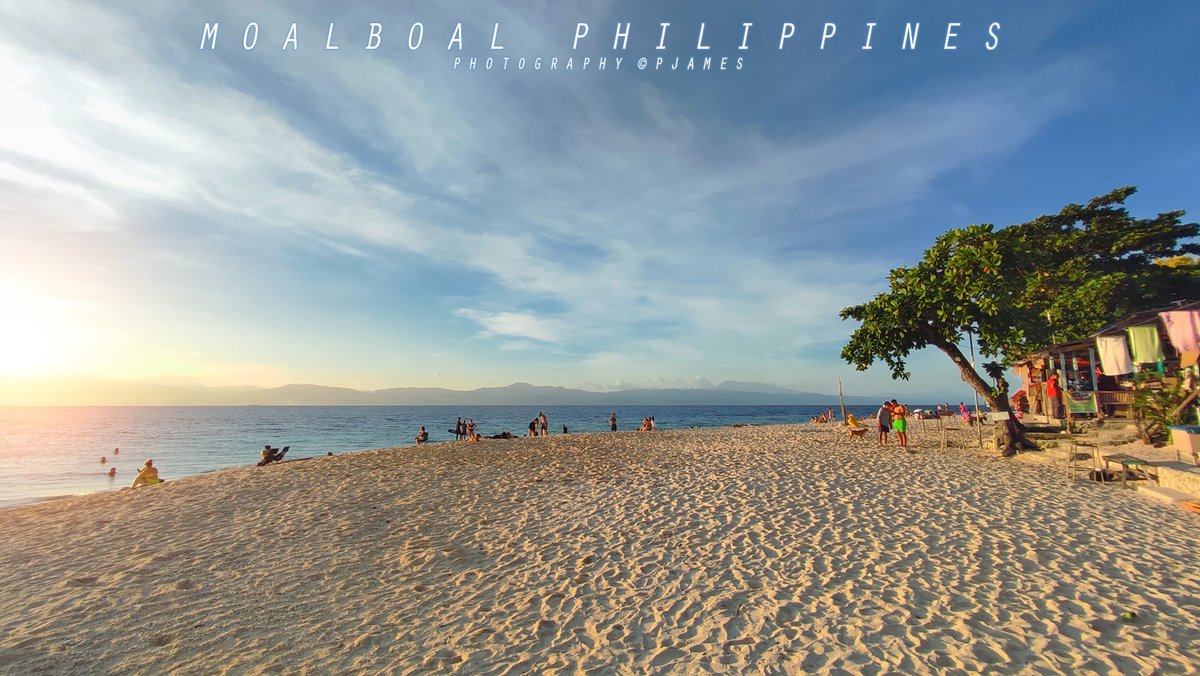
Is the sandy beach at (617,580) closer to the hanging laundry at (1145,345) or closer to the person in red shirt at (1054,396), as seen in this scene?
the hanging laundry at (1145,345)

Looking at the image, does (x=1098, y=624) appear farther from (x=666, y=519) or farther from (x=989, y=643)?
(x=666, y=519)

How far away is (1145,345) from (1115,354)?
1349 mm

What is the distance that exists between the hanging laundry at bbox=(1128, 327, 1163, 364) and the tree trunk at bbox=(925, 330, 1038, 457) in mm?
3337

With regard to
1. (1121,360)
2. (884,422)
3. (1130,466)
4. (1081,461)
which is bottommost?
(1081,461)

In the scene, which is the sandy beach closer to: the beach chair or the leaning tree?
the beach chair

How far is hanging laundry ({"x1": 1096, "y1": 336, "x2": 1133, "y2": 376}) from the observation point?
1530 cm

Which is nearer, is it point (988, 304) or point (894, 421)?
point (988, 304)

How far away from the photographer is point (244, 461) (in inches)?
1414

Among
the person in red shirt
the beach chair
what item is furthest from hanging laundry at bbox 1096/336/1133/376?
the person in red shirt

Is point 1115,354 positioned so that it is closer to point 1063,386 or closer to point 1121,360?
point 1121,360

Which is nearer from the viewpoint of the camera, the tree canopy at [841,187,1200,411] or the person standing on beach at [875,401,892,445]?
the tree canopy at [841,187,1200,411]

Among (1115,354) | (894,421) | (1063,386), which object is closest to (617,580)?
(894,421)

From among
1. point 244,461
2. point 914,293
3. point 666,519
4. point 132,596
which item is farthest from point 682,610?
point 244,461

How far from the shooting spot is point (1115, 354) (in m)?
15.5
